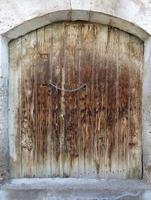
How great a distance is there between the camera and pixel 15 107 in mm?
4180

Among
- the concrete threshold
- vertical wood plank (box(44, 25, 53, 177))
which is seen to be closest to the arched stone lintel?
vertical wood plank (box(44, 25, 53, 177))

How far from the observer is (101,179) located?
13.9 ft

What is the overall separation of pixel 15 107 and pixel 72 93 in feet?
1.78

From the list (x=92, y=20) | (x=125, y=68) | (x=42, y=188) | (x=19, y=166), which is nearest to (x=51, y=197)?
(x=42, y=188)

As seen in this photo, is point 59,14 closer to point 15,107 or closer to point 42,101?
point 42,101

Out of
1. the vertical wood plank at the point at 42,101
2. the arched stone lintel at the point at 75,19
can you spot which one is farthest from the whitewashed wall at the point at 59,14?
the vertical wood plank at the point at 42,101

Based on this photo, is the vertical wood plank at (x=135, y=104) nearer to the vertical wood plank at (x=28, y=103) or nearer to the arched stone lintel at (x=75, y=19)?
the arched stone lintel at (x=75, y=19)

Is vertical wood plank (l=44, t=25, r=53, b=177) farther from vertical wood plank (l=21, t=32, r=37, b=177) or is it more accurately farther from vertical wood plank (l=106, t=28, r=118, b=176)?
vertical wood plank (l=106, t=28, r=118, b=176)

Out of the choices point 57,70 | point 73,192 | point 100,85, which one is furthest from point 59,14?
point 73,192

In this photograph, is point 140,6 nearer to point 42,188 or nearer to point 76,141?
point 76,141

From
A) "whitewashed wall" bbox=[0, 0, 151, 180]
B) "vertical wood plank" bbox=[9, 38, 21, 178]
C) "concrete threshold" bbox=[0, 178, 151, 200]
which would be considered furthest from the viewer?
"vertical wood plank" bbox=[9, 38, 21, 178]

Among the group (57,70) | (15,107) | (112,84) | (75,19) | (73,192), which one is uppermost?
(75,19)

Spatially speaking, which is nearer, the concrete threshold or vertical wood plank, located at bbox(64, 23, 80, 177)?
the concrete threshold

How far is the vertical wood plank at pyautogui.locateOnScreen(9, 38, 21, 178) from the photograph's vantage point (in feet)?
13.6
